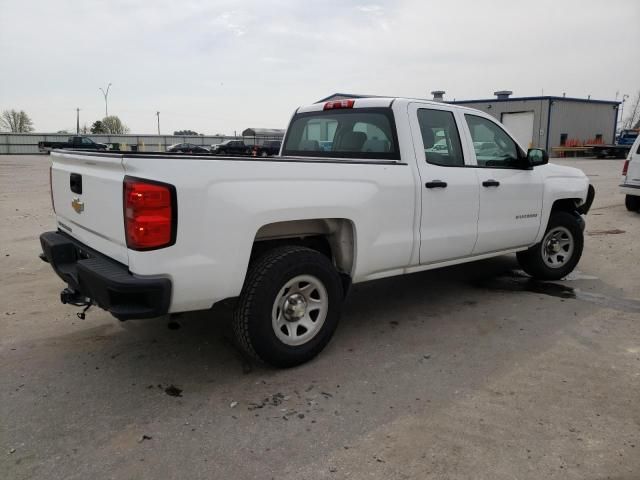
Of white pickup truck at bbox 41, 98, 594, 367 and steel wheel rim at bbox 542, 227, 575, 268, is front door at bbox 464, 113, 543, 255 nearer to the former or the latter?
white pickup truck at bbox 41, 98, 594, 367

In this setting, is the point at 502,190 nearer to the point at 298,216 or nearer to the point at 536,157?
the point at 536,157

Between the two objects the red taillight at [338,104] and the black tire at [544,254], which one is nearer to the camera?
the red taillight at [338,104]

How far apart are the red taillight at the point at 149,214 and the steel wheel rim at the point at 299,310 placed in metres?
0.93

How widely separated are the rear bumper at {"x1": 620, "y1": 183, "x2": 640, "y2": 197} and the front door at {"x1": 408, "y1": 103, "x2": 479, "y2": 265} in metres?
8.01

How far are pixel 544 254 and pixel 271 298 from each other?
3935 millimetres

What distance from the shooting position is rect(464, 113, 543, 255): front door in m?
5.02

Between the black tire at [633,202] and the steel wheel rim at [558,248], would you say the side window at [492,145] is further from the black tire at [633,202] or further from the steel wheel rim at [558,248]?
the black tire at [633,202]

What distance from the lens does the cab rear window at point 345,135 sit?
453 centimetres

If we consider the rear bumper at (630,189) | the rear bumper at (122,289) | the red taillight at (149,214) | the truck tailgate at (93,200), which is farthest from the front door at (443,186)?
the rear bumper at (630,189)

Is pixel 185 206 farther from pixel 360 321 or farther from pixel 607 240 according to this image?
pixel 607 240

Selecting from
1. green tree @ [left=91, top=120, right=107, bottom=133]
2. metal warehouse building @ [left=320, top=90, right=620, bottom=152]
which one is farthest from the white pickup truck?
green tree @ [left=91, top=120, right=107, bottom=133]

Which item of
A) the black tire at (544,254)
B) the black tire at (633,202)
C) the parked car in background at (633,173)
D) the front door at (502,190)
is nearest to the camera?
the front door at (502,190)

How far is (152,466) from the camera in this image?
2709 mm

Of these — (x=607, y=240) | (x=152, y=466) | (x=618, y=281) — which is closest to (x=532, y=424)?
(x=152, y=466)
